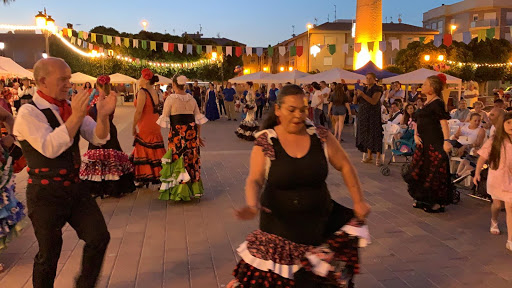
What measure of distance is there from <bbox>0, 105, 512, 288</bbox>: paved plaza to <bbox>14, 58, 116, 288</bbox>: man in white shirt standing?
100cm

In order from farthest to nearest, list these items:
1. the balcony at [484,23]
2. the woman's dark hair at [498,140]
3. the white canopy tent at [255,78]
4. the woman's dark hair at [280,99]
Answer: the balcony at [484,23] → the white canopy tent at [255,78] → the woman's dark hair at [498,140] → the woman's dark hair at [280,99]

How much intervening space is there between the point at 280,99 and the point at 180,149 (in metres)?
4.44

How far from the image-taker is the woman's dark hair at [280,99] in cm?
316

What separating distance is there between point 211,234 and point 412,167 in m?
3.09

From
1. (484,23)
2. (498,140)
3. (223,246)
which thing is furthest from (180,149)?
(484,23)

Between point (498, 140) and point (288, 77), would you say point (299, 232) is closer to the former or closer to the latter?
point (498, 140)

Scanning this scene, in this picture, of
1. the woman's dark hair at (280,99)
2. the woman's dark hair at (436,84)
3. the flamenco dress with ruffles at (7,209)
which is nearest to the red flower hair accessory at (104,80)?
the flamenco dress with ruffles at (7,209)

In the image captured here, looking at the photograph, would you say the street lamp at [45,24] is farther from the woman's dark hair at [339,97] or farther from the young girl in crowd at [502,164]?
the young girl in crowd at [502,164]

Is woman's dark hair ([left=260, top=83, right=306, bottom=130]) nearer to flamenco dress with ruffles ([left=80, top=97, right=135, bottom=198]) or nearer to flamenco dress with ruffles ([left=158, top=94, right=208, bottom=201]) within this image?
flamenco dress with ruffles ([left=158, top=94, right=208, bottom=201])

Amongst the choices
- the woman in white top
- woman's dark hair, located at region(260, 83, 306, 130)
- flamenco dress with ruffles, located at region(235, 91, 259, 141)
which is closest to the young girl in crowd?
woman's dark hair, located at region(260, 83, 306, 130)

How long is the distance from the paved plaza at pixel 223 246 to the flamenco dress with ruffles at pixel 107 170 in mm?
194

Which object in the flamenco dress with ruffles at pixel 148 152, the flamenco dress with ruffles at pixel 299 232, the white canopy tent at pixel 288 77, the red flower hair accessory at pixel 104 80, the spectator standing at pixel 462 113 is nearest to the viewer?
the flamenco dress with ruffles at pixel 299 232

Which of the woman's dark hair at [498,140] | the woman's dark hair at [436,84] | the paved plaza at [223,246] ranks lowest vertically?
the paved plaza at [223,246]

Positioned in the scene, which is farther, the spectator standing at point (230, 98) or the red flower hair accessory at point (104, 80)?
the spectator standing at point (230, 98)
